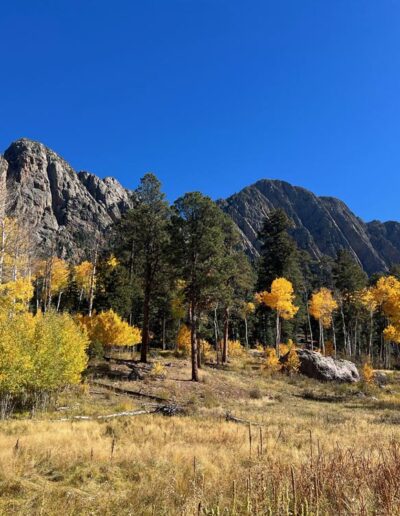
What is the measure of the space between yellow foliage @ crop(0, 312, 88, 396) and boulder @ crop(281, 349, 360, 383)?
24.0 meters

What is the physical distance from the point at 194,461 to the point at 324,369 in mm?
34783

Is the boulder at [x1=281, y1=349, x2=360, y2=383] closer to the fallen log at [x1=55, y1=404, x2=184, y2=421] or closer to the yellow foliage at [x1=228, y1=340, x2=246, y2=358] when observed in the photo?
the yellow foliage at [x1=228, y1=340, x2=246, y2=358]

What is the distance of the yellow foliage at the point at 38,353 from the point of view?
1594 centimetres

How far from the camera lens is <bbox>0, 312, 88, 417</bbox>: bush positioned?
15984mm

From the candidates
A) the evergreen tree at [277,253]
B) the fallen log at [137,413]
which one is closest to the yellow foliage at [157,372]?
the fallen log at [137,413]

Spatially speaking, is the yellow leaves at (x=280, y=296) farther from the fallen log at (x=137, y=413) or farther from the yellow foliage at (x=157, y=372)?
the fallen log at (x=137, y=413)

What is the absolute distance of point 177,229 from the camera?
91.4 feet

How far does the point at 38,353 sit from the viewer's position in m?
18.1

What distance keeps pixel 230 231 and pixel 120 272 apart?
11.3 m

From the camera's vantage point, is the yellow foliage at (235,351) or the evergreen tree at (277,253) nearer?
the yellow foliage at (235,351)

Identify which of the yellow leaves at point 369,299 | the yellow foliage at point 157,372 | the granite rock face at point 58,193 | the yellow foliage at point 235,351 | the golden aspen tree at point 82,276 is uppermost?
the granite rock face at point 58,193

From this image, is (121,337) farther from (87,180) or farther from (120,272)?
(87,180)

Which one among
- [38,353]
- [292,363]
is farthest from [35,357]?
[292,363]

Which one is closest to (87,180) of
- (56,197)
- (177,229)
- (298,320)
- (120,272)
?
(56,197)
